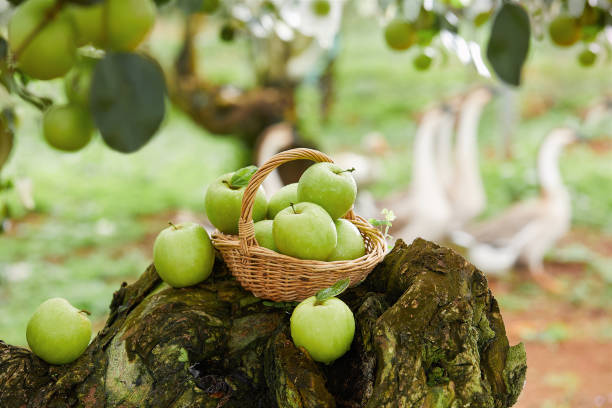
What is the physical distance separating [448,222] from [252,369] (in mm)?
3022

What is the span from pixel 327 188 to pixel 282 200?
14cm

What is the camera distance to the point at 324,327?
2.89 feet

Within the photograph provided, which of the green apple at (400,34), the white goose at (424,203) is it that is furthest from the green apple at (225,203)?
the white goose at (424,203)

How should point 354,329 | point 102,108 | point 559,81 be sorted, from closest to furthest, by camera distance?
point 102,108
point 354,329
point 559,81

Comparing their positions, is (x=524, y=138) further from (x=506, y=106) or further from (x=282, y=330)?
(x=282, y=330)

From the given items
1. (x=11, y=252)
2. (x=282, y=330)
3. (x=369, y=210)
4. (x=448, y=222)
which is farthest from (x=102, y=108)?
(x=11, y=252)

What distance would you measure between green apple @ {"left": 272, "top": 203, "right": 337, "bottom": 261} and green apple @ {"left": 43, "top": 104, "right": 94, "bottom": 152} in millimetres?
472

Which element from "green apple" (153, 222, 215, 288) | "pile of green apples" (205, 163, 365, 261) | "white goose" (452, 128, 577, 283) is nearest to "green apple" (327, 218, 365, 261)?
"pile of green apples" (205, 163, 365, 261)

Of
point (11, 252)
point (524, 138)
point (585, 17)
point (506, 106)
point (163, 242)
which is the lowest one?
point (11, 252)

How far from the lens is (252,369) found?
98cm

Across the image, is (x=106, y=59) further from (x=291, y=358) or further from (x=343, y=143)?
(x=343, y=143)

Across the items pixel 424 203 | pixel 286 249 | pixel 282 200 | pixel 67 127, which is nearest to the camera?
pixel 67 127

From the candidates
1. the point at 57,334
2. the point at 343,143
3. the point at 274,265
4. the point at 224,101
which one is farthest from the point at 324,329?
the point at 343,143

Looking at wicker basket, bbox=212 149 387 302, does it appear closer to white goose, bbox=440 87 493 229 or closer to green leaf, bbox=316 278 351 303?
green leaf, bbox=316 278 351 303
